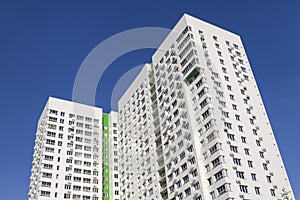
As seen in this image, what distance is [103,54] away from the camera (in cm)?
2036

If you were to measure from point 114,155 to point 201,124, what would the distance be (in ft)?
116

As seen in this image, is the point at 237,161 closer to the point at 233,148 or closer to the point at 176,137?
the point at 233,148

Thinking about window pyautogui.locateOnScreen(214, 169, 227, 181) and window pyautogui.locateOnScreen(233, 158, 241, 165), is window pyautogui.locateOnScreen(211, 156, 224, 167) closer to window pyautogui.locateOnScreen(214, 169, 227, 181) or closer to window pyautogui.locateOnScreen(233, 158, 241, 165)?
window pyautogui.locateOnScreen(214, 169, 227, 181)

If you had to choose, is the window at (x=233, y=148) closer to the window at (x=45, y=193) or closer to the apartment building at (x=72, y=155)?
the apartment building at (x=72, y=155)

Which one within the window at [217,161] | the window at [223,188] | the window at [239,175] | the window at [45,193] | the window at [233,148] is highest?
the window at [45,193]

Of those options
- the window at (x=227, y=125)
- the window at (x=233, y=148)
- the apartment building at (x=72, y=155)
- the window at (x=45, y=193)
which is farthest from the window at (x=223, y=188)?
the window at (x=45, y=193)

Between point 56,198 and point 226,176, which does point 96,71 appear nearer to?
point 226,176

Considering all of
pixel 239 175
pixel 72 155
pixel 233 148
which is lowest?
pixel 239 175

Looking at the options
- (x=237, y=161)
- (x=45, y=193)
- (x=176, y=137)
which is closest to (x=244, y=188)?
(x=237, y=161)

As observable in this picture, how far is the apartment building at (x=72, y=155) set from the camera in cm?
6209

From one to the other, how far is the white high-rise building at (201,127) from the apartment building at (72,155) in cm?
756

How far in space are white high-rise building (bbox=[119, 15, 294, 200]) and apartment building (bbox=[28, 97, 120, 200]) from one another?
7561 mm

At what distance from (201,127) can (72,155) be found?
3389 cm

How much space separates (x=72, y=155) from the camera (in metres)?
66.9
